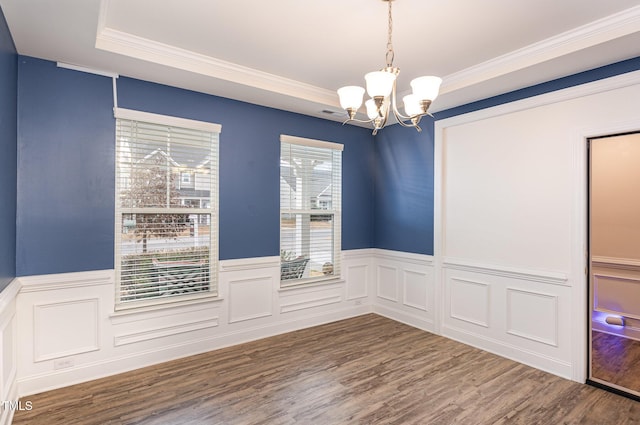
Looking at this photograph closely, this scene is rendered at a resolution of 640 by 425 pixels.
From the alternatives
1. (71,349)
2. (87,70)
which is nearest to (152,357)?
(71,349)

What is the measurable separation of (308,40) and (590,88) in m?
2.43

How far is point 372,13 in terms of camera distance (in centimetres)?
242

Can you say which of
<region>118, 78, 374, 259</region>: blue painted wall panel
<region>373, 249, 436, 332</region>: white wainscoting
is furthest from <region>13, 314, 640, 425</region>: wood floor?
<region>118, 78, 374, 259</region>: blue painted wall panel

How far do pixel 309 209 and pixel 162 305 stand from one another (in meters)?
2.04

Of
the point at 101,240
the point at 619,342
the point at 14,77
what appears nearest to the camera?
the point at 14,77

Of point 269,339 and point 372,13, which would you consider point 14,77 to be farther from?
point 269,339

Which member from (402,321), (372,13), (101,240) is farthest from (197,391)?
(372,13)

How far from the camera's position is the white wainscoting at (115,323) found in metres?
2.73

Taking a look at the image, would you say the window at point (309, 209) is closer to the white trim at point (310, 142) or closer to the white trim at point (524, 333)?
the white trim at point (310, 142)

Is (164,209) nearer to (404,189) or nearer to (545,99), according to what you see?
(404,189)

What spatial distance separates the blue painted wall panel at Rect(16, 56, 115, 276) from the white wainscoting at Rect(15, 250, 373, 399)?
23 cm

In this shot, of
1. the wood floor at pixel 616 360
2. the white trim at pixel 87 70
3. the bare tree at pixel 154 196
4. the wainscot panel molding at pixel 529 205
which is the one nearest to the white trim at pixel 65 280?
the bare tree at pixel 154 196

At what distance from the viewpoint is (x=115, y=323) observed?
10.2 ft

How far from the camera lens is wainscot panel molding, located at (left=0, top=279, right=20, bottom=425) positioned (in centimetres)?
215
